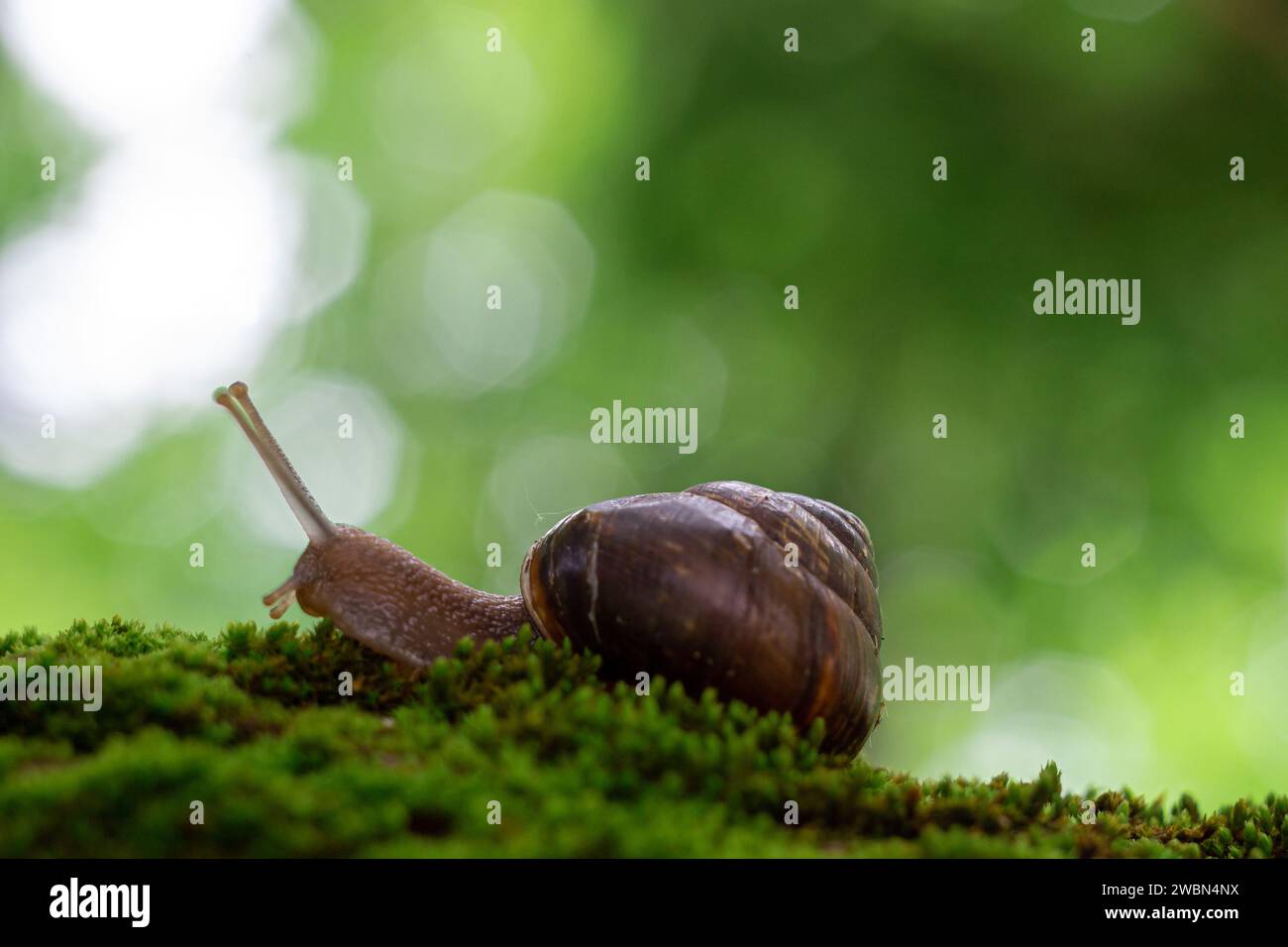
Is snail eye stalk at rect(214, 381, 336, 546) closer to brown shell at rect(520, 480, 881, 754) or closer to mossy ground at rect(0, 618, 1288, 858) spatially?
mossy ground at rect(0, 618, 1288, 858)

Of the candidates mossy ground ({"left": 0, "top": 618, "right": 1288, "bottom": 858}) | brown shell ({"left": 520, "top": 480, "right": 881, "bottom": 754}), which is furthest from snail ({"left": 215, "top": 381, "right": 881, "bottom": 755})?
mossy ground ({"left": 0, "top": 618, "right": 1288, "bottom": 858})

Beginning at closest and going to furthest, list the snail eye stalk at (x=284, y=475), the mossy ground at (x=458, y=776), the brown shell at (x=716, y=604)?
the mossy ground at (x=458, y=776) < the brown shell at (x=716, y=604) < the snail eye stalk at (x=284, y=475)

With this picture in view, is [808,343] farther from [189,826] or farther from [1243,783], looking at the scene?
[189,826]

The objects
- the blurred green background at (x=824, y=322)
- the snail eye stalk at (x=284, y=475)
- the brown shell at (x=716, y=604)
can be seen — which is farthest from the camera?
the blurred green background at (x=824, y=322)

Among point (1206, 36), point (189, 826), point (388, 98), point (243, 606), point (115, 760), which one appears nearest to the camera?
point (189, 826)

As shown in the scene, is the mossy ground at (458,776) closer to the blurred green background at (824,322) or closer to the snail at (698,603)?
the snail at (698,603)

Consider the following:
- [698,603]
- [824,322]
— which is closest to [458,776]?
[698,603]

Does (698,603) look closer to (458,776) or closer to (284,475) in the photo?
Answer: (458,776)

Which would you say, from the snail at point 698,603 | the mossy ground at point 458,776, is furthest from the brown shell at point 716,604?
the mossy ground at point 458,776
